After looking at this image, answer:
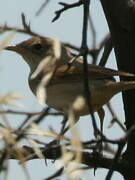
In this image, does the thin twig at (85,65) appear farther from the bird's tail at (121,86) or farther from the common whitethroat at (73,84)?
the common whitethroat at (73,84)

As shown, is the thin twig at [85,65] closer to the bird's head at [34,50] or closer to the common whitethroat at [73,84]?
the common whitethroat at [73,84]

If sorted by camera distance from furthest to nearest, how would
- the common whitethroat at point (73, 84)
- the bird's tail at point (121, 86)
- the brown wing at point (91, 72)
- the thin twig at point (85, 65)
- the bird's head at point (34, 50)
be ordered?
the bird's head at point (34, 50), the common whitethroat at point (73, 84), the brown wing at point (91, 72), the bird's tail at point (121, 86), the thin twig at point (85, 65)

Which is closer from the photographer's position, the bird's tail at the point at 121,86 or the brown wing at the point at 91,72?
the bird's tail at the point at 121,86

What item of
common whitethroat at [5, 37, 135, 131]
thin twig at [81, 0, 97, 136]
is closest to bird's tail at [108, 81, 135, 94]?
common whitethroat at [5, 37, 135, 131]

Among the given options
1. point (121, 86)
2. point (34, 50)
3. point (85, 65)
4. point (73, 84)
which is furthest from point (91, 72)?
point (85, 65)

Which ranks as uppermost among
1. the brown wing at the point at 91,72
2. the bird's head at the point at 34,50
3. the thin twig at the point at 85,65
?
the thin twig at the point at 85,65

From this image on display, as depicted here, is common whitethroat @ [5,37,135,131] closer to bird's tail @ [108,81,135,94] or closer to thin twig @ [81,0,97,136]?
bird's tail @ [108,81,135,94]

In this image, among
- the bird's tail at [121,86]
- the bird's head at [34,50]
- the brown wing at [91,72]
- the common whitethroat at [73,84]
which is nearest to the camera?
the bird's tail at [121,86]

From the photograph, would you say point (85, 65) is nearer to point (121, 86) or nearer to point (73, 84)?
point (121, 86)

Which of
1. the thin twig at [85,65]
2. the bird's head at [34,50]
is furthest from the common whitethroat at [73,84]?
the thin twig at [85,65]

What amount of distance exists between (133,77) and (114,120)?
1.93 feet

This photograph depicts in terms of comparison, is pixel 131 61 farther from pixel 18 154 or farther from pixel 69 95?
pixel 18 154

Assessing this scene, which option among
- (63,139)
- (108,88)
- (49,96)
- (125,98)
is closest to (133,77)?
(125,98)

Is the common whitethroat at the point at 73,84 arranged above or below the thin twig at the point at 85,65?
below
